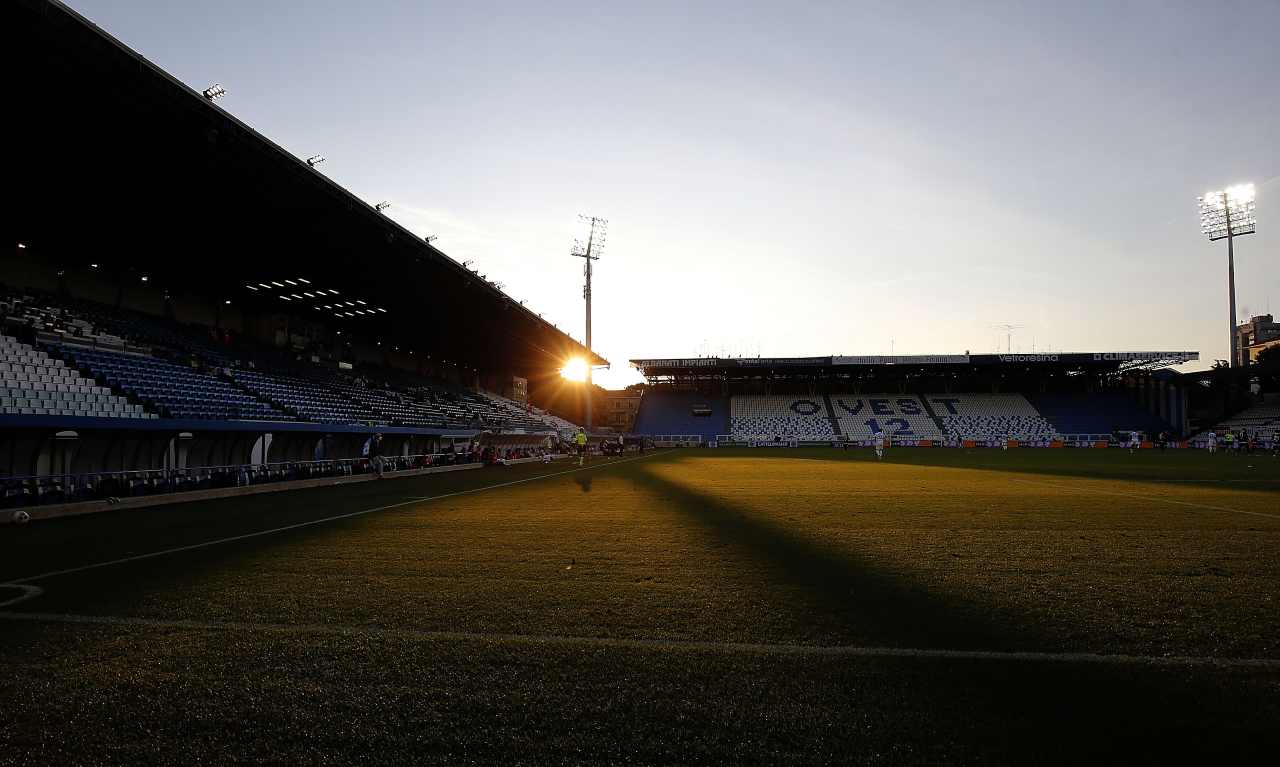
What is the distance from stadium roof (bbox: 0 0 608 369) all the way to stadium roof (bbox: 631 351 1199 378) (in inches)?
1611

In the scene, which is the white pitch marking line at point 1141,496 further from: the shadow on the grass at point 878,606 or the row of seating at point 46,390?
the row of seating at point 46,390

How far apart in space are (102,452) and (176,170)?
7901 mm

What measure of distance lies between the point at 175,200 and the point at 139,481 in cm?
865

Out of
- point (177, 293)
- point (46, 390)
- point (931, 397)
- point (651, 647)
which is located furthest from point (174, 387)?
point (931, 397)

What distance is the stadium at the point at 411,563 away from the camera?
3.44 meters

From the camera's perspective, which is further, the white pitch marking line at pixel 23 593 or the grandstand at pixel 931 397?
the grandstand at pixel 931 397

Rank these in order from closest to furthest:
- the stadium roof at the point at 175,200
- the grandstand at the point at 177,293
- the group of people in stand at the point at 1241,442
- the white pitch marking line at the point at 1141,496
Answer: the white pitch marking line at the point at 1141,496
the stadium roof at the point at 175,200
the grandstand at the point at 177,293
the group of people in stand at the point at 1241,442

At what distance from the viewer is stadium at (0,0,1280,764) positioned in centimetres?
344

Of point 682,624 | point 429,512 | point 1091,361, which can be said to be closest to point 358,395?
point 429,512

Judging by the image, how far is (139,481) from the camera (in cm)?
1602

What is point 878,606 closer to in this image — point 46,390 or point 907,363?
point 46,390

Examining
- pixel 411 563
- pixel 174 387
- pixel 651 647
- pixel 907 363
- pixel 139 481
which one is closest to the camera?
pixel 651 647

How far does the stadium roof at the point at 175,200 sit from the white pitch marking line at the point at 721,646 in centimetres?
1250

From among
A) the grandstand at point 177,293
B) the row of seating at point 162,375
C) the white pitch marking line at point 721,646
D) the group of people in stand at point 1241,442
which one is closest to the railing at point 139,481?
the grandstand at point 177,293
